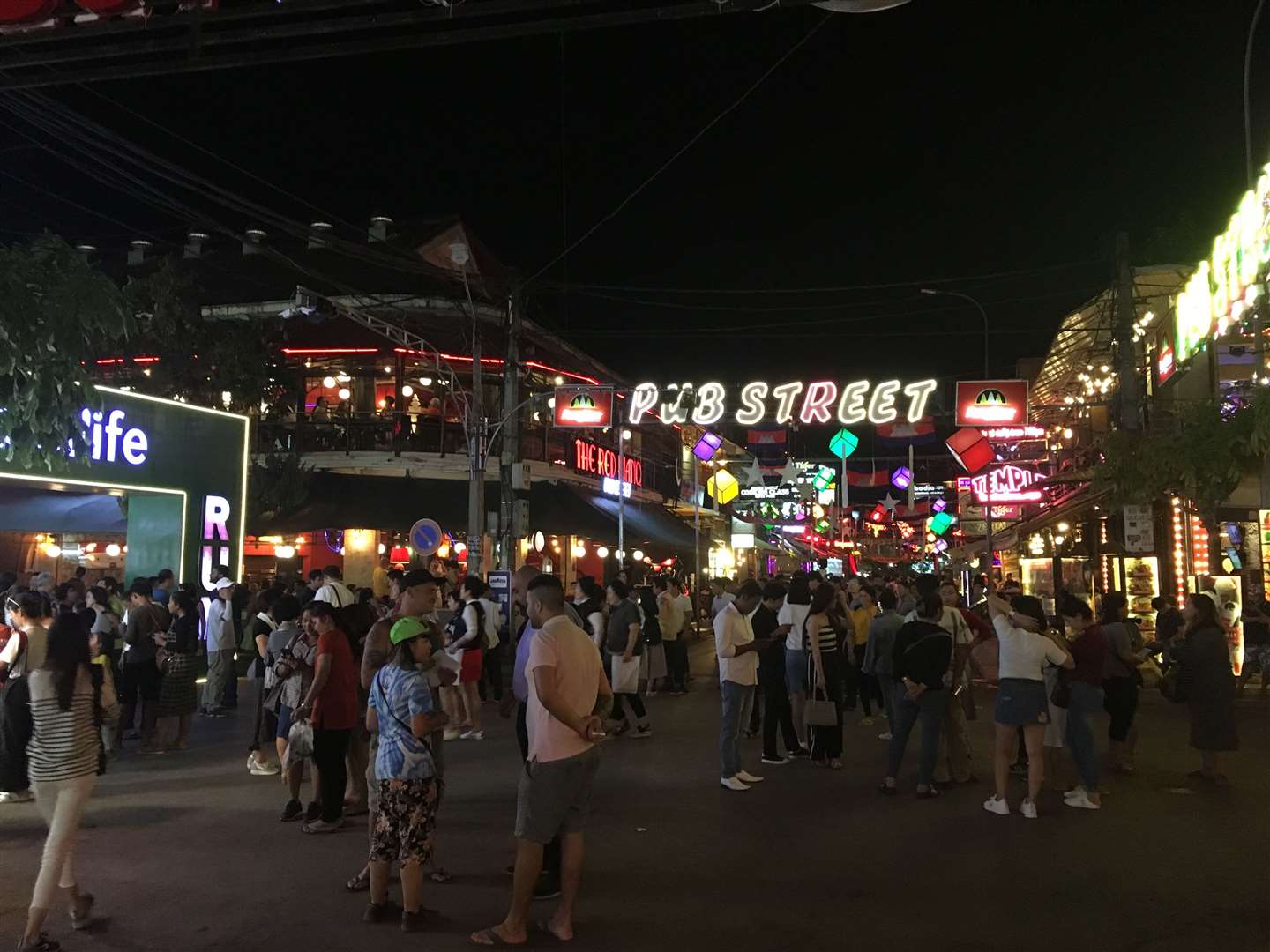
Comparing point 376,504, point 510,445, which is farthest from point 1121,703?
point 376,504

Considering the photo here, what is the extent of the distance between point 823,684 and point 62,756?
261 inches

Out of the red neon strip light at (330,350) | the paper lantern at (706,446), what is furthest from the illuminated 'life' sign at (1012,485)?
the red neon strip light at (330,350)

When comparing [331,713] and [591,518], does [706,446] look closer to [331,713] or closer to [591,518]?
[591,518]

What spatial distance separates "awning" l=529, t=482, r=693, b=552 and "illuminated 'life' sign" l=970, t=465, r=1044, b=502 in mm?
9690

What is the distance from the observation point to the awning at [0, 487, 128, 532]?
2000 centimetres

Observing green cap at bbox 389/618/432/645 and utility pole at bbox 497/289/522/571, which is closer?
green cap at bbox 389/618/432/645

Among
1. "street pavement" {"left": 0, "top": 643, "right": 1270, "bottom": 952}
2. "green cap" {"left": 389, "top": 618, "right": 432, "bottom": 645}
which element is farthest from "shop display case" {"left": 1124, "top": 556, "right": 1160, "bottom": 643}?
"green cap" {"left": 389, "top": 618, "right": 432, "bottom": 645}

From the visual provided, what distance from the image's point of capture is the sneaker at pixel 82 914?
5.63m

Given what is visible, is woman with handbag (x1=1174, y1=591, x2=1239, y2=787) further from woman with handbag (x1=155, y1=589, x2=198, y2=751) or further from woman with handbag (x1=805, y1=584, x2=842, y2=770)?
woman with handbag (x1=155, y1=589, x2=198, y2=751)

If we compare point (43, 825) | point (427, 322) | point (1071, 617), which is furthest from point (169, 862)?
point (427, 322)

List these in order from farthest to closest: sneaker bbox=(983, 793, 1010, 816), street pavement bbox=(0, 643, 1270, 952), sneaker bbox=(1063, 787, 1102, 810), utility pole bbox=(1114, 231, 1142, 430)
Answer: utility pole bbox=(1114, 231, 1142, 430), sneaker bbox=(1063, 787, 1102, 810), sneaker bbox=(983, 793, 1010, 816), street pavement bbox=(0, 643, 1270, 952)

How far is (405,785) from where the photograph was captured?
566 centimetres

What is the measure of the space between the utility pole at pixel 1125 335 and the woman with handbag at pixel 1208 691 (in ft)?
34.6

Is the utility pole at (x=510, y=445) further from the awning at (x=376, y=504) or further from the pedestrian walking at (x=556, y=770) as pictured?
the pedestrian walking at (x=556, y=770)
